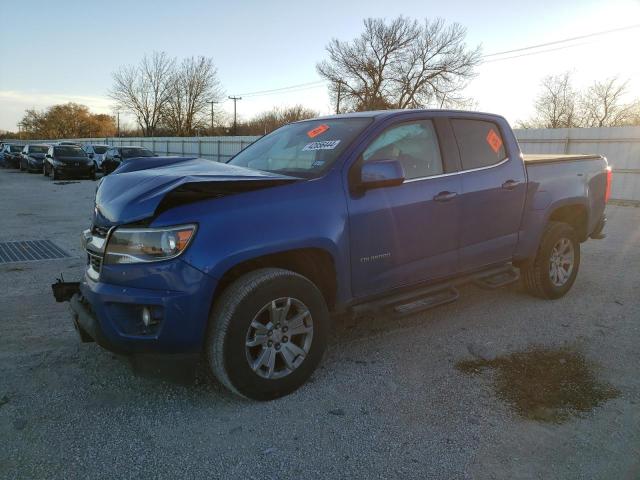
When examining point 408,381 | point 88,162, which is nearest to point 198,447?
point 408,381

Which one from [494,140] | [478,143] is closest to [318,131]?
[478,143]

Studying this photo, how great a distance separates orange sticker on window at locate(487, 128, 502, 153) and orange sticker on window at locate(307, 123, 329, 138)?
154 cm

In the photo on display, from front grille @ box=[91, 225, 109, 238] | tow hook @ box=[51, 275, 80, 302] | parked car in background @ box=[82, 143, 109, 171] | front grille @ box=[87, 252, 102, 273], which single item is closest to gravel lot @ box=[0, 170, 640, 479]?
tow hook @ box=[51, 275, 80, 302]

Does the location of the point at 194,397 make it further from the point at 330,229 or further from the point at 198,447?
the point at 330,229

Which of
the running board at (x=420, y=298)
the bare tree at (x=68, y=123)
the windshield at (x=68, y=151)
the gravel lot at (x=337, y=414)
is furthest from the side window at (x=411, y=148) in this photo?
the bare tree at (x=68, y=123)

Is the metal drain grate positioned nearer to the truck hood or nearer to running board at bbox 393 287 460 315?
the truck hood

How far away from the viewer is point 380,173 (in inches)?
124

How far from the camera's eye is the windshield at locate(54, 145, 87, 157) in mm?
22405

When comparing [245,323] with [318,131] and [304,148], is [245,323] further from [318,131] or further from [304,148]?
[318,131]

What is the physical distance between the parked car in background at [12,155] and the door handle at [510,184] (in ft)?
111

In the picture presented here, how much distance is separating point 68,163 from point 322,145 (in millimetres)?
21686

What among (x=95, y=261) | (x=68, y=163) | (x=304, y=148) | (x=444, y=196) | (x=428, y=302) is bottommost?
(x=428, y=302)

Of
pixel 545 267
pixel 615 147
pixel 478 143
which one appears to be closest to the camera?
pixel 478 143

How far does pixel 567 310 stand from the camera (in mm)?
4758
